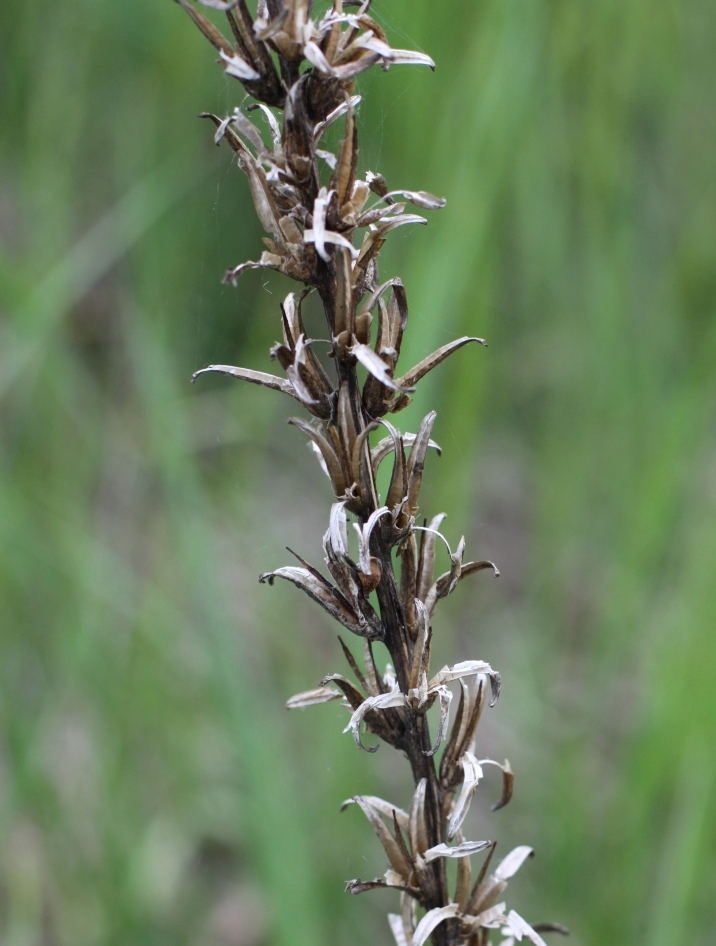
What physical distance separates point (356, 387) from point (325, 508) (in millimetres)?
3521

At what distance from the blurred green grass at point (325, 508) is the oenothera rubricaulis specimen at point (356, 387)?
46.7 inches

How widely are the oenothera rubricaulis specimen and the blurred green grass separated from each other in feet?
3.89

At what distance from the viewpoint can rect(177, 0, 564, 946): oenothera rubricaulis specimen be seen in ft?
2.64

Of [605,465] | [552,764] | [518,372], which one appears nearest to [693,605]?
[552,764]

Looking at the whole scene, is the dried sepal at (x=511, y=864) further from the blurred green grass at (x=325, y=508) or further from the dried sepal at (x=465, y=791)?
the blurred green grass at (x=325, y=508)

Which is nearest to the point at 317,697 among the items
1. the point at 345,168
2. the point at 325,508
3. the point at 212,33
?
the point at 345,168

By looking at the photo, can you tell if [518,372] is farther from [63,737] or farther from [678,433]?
[63,737]

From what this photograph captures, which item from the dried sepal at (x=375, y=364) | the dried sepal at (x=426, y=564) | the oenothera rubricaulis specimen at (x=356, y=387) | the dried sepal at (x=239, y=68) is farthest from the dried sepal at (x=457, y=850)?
the dried sepal at (x=239, y=68)

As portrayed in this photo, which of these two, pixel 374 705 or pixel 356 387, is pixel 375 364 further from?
pixel 374 705

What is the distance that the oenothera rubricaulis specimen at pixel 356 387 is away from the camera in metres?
0.81

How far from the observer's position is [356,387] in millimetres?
833

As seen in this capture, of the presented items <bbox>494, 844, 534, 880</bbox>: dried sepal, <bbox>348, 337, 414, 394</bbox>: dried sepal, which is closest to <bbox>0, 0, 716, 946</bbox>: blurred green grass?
<bbox>494, 844, 534, 880</bbox>: dried sepal

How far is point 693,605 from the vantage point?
2.30 metres

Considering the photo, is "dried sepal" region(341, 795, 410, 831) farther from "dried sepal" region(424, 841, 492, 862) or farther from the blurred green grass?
the blurred green grass
